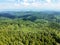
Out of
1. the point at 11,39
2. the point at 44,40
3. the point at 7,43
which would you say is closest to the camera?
the point at 7,43

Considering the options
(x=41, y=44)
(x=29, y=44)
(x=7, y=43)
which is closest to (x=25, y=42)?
(x=29, y=44)

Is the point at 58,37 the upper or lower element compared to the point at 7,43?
lower

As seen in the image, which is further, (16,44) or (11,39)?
(11,39)

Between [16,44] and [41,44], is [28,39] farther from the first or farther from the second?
[16,44]

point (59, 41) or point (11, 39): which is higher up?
point (11, 39)

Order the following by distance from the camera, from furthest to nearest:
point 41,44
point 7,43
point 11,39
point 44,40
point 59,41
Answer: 1. point 59,41
2. point 44,40
3. point 41,44
4. point 11,39
5. point 7,43

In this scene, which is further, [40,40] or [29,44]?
[40,40]

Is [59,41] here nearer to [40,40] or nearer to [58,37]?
[58,37]

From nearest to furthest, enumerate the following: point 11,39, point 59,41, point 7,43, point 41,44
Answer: point 7,43, point 11,39, point 41,44, point 59,41

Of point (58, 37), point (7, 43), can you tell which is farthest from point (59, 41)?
point (7, 43)
